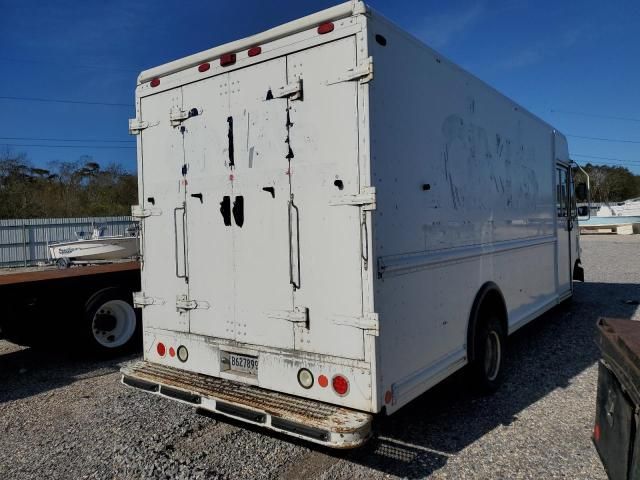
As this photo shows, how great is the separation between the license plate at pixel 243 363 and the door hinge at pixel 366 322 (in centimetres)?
88

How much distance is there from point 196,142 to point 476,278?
9.02 ft

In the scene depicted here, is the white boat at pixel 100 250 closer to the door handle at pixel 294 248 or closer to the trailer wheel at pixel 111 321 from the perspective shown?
the trailer wheel at pixel 111 321

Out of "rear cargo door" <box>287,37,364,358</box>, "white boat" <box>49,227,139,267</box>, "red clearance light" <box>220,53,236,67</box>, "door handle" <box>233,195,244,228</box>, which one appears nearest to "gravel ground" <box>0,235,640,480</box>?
"rear cargo door" <box>287,37,364,358</box>

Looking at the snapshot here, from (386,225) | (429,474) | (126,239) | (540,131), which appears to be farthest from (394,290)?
(126,239)

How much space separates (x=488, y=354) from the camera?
4855 mm

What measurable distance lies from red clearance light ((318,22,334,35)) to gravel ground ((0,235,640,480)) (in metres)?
3.01

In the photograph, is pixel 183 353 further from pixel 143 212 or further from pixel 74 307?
pixel 74 307

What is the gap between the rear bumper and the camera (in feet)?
9.89

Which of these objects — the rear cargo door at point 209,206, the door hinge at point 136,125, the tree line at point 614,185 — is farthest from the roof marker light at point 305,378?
the tree line at point 614,185

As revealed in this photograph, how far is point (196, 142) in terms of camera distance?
4.05m

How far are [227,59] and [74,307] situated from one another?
4121 mm

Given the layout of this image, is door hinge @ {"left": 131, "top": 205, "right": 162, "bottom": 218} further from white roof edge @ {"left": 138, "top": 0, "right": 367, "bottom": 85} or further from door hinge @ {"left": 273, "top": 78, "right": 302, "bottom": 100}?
door hinge @ {"left": 273, "top": 78, "right": 302, "bottom": 100}

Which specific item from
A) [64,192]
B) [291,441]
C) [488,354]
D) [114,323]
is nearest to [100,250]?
[114,323]

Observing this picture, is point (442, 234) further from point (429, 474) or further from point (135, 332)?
point (135, 332)
